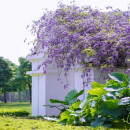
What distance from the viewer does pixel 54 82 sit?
10.3 m

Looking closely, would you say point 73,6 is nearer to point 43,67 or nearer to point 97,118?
point 43,67

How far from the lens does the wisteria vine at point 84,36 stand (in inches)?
322

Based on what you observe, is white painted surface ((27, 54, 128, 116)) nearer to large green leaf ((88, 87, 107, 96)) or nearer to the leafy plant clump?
the leafy plant clump

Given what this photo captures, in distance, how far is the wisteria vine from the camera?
8.18m

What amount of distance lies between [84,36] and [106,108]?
4196 millimetres

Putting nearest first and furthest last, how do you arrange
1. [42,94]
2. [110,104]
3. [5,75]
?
1. [110,104]
2. [42,94]
3. [5,75]

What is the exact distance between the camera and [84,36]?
8891 millimetres

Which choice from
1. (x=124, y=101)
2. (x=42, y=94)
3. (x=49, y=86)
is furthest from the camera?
(x=42, y=94)

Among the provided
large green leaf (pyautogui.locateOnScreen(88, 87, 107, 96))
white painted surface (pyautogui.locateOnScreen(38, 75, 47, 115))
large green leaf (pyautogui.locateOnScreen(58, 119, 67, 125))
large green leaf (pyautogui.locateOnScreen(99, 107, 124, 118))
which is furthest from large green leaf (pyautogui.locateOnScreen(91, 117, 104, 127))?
white painted surface (pyautogui.locateOnScreen(38, 75, 47, 115))

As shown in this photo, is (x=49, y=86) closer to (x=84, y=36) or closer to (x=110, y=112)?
(x=84, y=36)

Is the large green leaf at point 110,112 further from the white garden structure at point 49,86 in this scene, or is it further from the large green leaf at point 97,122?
the white garden structure at point 49,86

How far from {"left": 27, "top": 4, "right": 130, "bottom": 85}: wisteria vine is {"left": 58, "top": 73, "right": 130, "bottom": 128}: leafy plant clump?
2647 millimetres

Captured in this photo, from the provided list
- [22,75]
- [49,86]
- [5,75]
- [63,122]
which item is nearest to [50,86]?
[49,86]

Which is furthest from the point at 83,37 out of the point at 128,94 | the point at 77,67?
the point at 128,94
